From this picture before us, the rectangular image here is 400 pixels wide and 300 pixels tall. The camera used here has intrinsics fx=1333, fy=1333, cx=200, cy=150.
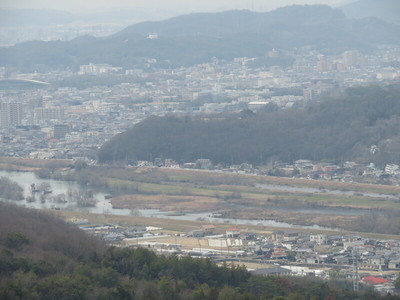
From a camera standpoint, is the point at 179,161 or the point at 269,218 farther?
the point at 179,161

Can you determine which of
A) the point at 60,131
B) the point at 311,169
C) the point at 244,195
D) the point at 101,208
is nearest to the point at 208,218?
the point at 101,208

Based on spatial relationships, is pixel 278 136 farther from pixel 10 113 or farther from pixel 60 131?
pixel 10 113

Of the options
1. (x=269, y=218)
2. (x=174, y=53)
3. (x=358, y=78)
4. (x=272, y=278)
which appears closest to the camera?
(x=272, y=278)

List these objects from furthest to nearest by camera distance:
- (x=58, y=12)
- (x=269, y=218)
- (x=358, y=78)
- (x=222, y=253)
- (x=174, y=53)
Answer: (x=58, y=12), (x=174, y=53), (x=358, y=78), (x=269, y=218), (x=222, y=253)

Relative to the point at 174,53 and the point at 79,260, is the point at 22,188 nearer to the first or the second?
the point at 79,260

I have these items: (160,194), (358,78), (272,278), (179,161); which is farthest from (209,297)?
(358,78)
